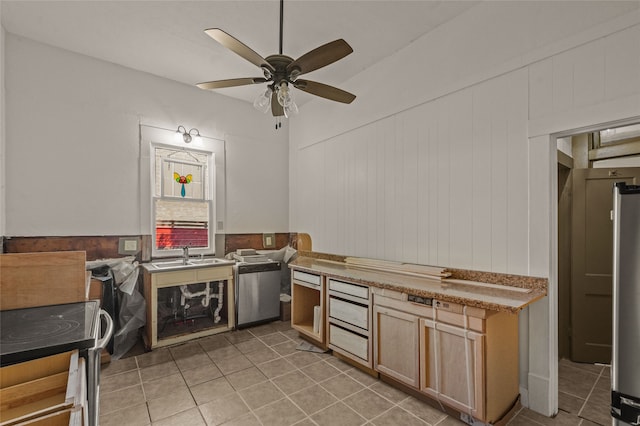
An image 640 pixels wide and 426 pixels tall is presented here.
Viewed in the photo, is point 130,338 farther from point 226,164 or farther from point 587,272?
point 587,272

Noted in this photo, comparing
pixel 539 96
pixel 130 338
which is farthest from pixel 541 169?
pixel 130 338

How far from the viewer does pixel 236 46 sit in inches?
75.8

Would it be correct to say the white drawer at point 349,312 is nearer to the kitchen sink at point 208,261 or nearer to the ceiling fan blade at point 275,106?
the kitchen sink at point 208,261

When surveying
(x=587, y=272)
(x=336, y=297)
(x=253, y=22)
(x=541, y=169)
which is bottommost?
(x=336, y=297)

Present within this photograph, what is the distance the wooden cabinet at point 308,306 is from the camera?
325cm

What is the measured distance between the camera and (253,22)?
2.86 metres

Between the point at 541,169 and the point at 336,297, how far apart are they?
2.06 metres

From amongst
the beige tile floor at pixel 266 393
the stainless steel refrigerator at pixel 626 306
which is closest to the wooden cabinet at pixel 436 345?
the beige tile floor at pixel 266 393

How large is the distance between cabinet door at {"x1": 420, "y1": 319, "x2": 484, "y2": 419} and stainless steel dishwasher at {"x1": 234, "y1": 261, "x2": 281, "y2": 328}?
93.3 inches

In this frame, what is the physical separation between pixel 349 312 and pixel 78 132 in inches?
140

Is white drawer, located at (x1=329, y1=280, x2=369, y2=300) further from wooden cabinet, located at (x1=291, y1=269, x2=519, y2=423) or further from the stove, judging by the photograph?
the stove

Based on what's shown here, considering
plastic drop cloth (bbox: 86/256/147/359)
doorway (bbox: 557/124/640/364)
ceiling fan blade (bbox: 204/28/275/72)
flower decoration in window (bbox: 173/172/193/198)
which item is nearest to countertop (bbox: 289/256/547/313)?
doorway (bbox: 557/124/640/364)

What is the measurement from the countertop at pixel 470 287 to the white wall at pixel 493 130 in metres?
0.09

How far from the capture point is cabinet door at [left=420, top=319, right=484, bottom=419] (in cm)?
200
